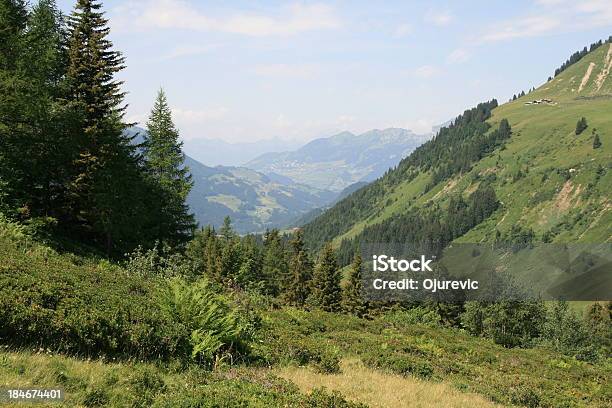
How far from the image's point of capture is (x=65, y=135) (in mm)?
27328

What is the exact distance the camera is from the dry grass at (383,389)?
35.1 ft

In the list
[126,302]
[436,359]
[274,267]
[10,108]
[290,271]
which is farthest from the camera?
[274,267]

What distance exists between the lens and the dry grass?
421 inches

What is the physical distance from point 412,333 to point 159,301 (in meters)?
17.3

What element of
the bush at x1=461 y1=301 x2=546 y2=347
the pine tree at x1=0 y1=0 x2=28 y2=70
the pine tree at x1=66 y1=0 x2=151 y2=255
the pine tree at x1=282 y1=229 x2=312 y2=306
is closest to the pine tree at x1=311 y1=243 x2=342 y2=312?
the pine tree at x1=282 y1=229 x2=312 y2=306

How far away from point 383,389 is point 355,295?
191ft

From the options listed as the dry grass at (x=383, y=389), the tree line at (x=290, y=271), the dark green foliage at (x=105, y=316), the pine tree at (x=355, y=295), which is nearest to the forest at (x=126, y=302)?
the dark green foliage at (x=105, y=316)

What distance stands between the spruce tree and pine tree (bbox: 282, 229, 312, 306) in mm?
36774

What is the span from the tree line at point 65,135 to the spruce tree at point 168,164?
4656 mm

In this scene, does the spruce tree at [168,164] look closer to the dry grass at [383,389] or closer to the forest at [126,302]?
the forest at [126,302]

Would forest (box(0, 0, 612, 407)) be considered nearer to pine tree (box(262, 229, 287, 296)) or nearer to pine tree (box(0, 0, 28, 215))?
pine tree (box(0, 0, 28, 215))

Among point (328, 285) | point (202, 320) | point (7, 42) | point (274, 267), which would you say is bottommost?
point (274, 267)

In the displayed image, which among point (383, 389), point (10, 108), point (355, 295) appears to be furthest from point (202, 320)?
point (355, 295)

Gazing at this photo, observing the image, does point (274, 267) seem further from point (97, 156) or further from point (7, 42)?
point (7, 42)
